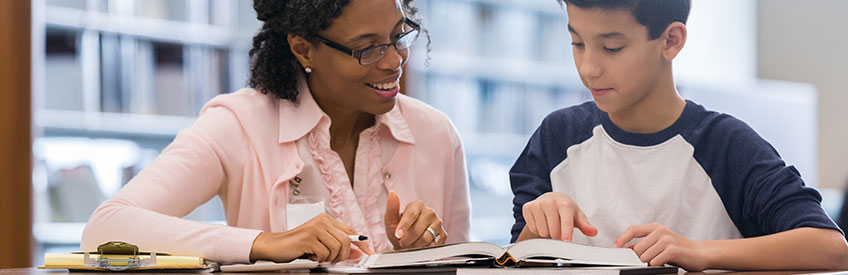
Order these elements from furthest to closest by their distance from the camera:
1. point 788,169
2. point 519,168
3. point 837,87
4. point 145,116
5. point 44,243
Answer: point 837,87 < point 145,116 < point 44,243 < point 519,168 < point 788,169

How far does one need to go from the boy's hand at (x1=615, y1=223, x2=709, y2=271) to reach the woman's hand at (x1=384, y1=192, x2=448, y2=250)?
1.29ft

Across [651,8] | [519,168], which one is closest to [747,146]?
[651,8]

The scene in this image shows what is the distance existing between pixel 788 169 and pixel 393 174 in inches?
31.2

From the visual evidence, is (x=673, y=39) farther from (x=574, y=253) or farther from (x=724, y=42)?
(x=724, y=42)

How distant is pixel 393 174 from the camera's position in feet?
5.70

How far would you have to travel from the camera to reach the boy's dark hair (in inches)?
51.9

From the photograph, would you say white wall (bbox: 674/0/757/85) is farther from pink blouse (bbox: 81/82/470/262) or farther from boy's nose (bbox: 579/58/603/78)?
boy's nose (bbox: 579/58/603/78)

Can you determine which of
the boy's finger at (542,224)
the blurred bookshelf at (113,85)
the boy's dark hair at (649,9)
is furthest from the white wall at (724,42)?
the boy's finger at (542,224)

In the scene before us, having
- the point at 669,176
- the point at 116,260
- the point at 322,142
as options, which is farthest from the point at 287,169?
the point at 669,176

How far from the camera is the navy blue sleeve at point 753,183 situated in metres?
1.18

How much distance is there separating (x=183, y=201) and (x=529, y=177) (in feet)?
2.10

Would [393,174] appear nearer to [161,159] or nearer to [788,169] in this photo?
[161,159]

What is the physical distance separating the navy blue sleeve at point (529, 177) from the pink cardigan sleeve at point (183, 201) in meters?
0.46

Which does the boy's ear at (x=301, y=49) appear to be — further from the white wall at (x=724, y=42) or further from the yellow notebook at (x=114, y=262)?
the white wall at (x=724, y=42)
